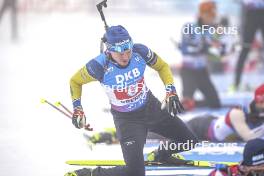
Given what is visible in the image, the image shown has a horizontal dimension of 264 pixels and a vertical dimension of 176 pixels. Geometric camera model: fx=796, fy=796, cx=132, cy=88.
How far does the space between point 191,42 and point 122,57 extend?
335 cm

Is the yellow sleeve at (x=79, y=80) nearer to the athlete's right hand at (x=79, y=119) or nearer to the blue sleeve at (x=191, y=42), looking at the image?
the athlete's right hand at (x=79, y=119)

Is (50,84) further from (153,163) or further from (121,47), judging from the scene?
(121,47)

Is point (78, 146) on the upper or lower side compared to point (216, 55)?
lower

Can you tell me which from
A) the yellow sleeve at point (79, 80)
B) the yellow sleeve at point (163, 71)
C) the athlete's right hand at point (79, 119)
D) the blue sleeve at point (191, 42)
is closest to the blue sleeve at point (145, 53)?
the yellow sleeve at point (163, 71)

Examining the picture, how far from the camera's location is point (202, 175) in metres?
6.79

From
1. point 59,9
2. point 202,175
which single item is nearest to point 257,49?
point 59,9

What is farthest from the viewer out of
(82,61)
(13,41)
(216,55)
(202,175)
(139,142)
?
(13,41)

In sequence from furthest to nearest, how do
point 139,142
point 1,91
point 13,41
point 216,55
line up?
point 13,41 → point 216,55 → point 1,91 → point 139,142

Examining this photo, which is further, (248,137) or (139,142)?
(248,137)

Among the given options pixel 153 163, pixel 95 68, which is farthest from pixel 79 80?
pixel 153 163

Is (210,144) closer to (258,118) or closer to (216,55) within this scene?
(258,118)

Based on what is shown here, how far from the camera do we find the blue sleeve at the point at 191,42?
9.31 meters

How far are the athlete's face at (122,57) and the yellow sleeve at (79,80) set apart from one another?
0.25 metres

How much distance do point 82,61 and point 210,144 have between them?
4.36m
